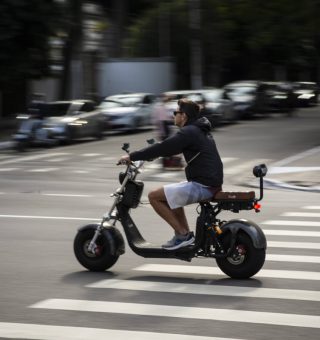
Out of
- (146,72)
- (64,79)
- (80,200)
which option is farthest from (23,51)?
(80,200)

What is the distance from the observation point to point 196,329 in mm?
7160

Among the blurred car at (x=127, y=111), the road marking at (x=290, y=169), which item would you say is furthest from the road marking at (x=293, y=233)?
the blurred car at (x=127, y=111)

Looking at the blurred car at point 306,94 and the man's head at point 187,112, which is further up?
the blurred car at point 306,94

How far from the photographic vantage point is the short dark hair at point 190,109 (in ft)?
30.7

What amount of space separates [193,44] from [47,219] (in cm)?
3172

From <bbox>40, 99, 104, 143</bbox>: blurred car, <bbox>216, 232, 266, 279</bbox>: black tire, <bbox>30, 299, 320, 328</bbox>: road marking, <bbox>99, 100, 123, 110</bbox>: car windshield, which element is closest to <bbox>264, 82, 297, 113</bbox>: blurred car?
<bbox>99, 100, 123, 110</bbox>: car windshield

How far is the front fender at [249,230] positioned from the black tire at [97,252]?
1.20 metres

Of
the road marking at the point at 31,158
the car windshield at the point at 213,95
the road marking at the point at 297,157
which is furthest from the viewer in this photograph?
the car windshield at the point at 213,95

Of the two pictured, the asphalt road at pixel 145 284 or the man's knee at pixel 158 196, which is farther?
the man's knee at pixel 158 196

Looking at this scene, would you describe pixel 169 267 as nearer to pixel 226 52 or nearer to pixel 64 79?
pixel 64 79

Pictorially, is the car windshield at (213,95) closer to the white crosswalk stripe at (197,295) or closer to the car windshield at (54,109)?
the car windshield at (54,109)

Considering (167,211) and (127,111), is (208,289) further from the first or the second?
(127,111)

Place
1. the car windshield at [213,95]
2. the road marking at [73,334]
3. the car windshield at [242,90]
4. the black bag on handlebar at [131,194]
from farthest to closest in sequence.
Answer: the car windshield at [242,90], the car windshield at [213,95], the black bag on handlebar at [131,194], the road marking at [73,334]

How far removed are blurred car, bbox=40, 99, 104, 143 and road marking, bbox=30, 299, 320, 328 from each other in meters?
22.0
